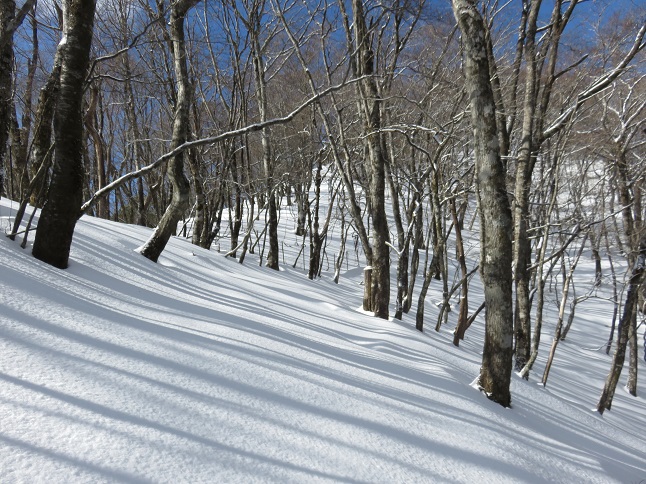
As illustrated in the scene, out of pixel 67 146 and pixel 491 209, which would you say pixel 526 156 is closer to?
pixel 491 209

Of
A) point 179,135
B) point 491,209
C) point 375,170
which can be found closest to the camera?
point 491,209

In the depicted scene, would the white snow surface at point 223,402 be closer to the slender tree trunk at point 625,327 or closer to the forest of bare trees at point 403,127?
the forest of bare trees at point 403,127

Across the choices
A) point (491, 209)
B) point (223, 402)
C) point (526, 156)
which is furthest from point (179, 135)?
point (526, 156)

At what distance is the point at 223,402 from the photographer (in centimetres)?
179

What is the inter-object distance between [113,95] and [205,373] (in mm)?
15445

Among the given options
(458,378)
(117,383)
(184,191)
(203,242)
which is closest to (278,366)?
(117,383)

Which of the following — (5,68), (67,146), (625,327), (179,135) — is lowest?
(625,327)

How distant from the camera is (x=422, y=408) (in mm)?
2479

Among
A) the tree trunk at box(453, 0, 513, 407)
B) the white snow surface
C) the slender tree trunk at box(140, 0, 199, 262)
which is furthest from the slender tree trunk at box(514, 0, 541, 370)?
the slender tree trunk at box(140, 0, 199, 262)

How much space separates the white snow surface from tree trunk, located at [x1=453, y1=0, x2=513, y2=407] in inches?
13.0

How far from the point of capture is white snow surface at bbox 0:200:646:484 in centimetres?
133

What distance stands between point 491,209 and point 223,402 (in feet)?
9.14

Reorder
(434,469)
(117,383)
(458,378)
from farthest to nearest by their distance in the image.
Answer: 1. (458,378)
2. (434,469)
3. (117,383)

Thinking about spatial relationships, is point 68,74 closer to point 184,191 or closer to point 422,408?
point 184,191
